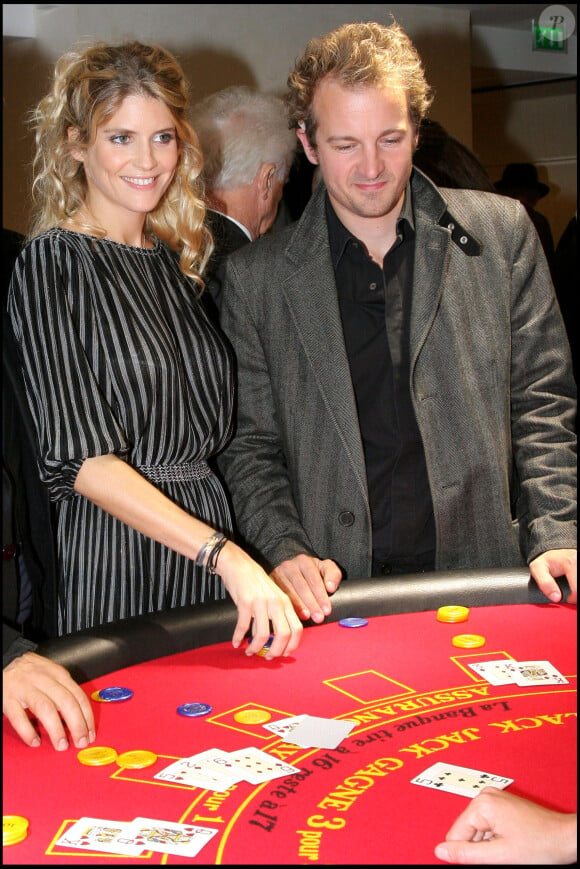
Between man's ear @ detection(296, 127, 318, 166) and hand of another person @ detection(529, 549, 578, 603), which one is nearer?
hand of another person @ detection(529, 549, 578, 603)

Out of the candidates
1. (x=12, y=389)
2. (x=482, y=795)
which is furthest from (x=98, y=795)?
(x=12, y=389)

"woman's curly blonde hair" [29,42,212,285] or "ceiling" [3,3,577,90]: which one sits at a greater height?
"ceiling" [3,3,577,90]

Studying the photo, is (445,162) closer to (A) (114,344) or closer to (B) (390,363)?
(B) (390,363)

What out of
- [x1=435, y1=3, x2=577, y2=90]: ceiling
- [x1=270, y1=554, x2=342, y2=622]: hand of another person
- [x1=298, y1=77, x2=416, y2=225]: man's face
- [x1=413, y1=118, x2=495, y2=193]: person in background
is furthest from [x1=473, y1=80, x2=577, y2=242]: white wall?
[x1=270, y1=554, x2=342, y2=622]: hand of another person

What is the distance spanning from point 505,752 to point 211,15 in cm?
546

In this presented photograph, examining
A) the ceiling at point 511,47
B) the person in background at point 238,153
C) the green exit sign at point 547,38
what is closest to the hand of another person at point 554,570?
the person in background at point 238,153

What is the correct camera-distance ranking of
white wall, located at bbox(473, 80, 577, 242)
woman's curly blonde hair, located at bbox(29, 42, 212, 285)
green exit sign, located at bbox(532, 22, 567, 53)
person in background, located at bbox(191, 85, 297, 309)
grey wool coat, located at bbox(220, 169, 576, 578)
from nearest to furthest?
1. woman's curly blonde hair, located at bbox(29, 42, 212, 285)
2. grey wool coat, located at bbox(220, 169, 576, 578)
3. person in background, located at bbox(191, 85, 297, 309)
4. green exit sign, located at bbox(532, 22, 567, 53)
5. white wall, located at bbox(473, 80, 577, 242)

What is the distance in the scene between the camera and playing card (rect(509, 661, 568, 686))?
5.07ft

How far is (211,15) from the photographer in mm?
6004

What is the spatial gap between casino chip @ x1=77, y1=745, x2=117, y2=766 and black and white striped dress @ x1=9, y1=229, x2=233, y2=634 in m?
0.60

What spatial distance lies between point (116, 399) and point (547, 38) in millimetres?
6837

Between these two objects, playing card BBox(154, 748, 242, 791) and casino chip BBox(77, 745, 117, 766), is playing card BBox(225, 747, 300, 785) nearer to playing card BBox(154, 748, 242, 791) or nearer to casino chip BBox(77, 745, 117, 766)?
playing card BBox(154, 748, 242, 791)

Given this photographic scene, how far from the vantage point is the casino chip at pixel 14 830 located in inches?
43.5

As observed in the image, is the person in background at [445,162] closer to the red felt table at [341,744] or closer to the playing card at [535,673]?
the red felt table at [341,744]
